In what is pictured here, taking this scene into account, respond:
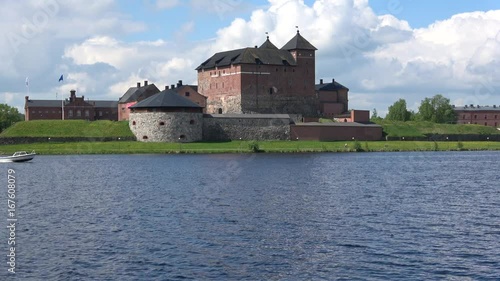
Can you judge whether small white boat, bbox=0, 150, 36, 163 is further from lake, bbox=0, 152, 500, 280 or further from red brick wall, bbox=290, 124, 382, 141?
red brick wall, bbox=290, 124, 382, 141

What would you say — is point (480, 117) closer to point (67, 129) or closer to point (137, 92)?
point (137, 92)

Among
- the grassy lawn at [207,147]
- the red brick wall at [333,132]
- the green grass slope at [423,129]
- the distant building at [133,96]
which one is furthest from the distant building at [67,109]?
the green grass slope at [423,129]

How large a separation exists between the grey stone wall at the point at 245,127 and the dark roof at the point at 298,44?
15549 mm

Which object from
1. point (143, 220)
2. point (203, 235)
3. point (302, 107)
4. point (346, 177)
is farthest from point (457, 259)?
point (302, 107)

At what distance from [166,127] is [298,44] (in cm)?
2531

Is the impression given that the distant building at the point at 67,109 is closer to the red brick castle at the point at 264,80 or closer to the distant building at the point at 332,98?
the red brick castle at the point at 264,80

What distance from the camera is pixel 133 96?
93.8 m

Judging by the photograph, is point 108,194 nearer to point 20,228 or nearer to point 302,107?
point 20,228

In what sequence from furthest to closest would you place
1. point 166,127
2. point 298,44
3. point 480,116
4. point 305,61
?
point 480,116, point 305,61, point 298,44, point 166,127

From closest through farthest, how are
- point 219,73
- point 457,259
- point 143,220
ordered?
point 457,259, point 143,220, point 219,73

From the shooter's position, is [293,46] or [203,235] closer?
[203,235]

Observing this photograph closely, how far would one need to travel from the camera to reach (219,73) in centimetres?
9050

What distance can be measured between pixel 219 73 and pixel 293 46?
10.5 m

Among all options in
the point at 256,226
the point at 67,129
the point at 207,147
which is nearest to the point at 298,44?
the point at 207,147
